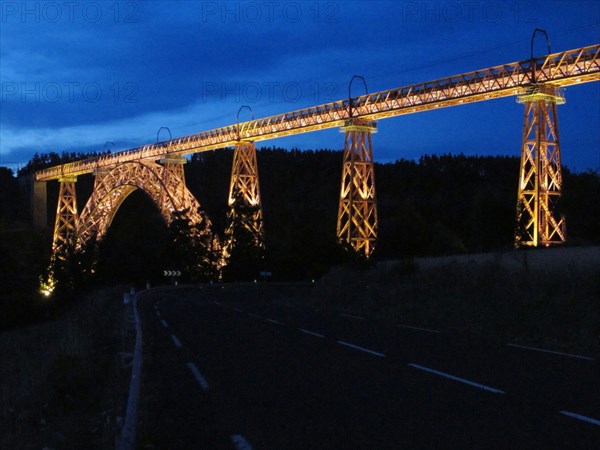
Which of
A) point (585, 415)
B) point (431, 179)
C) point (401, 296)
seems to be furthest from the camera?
point (431, 179)

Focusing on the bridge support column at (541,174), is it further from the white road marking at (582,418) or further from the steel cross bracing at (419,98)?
the white road marking at (582,418)

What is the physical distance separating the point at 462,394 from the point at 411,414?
1326mm

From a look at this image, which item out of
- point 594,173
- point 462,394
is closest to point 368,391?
point 462,394

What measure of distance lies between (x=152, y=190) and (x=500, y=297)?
162 feet

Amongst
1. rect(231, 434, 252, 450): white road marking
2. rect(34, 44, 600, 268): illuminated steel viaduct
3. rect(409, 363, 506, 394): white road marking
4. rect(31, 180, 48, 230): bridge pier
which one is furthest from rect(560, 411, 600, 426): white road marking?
rect(31, 180, 48, 230): bridge pier

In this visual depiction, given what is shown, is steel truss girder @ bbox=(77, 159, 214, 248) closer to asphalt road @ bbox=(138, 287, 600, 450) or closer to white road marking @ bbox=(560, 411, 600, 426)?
asphalt road @ bbox=(138, 287, 600, 450)

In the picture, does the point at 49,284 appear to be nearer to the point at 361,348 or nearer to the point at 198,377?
the point at 361,348

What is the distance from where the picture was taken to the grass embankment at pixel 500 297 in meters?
15.1

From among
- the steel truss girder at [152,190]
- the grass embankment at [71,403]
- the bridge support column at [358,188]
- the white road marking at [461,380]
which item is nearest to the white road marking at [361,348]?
the white road marking at [461,380]

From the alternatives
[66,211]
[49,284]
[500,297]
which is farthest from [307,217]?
[500,297]

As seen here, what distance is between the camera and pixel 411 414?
25.2 feet

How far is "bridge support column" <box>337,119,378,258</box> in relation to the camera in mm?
42938

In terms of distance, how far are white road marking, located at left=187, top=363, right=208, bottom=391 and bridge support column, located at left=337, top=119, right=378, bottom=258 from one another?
31489mm

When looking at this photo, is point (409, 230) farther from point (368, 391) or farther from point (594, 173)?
point (368, 391)
